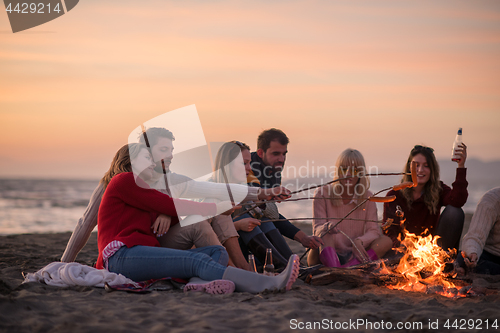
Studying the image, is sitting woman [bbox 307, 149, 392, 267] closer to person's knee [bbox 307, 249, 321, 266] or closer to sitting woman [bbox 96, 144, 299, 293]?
person's knee [bbox 307, 249, 321, 266]

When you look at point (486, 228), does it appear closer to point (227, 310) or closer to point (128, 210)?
point (227, 310)

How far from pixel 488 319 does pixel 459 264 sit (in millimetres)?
1431

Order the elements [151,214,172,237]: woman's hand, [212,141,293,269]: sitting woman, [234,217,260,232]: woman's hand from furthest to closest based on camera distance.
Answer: [212,141,293,269]: sitting woman → [234,217,260,232]: woman's hand → [151,214,172,237]: woman's hand

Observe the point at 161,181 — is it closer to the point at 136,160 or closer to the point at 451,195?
the point at 136,160

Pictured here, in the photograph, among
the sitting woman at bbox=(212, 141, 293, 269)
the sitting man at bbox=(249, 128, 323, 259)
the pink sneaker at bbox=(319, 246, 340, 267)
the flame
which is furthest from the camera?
the sitting man at bbox=(249, 128, 323, 259)

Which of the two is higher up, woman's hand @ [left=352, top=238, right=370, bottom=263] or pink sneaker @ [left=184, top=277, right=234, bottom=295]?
pink sneaker @ [left=184, top=277, right=234, bottom=295]

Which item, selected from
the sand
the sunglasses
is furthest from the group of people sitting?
the sand

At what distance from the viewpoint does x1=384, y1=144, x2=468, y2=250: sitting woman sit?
4.45 m

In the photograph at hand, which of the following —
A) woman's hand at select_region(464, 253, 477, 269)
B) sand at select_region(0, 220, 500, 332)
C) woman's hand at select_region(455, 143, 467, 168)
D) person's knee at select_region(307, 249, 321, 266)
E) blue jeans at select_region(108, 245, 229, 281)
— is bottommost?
person's knee at select_region(307, 249, 321, 266)

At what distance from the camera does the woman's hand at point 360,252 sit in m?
4.46

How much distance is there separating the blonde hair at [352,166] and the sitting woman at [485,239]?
112 cm

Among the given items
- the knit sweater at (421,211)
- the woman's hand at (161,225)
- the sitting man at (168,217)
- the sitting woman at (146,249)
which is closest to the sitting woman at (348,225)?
the knit sweater at (421,211)

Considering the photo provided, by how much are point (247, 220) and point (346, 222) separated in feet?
4.04

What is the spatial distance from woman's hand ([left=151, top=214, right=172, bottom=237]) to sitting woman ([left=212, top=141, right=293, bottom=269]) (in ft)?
3.03
